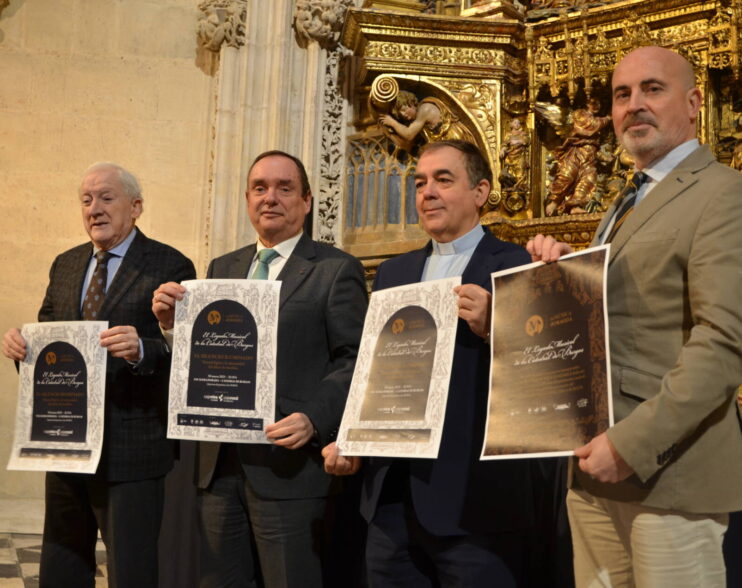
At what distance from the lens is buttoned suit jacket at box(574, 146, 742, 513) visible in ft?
5.70

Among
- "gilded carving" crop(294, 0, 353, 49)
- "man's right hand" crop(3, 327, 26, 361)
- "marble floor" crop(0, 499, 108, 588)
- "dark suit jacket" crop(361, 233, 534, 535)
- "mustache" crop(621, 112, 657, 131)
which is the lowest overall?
"marble floor" crop(0, 499, 108, 588)

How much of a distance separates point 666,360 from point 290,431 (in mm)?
1003

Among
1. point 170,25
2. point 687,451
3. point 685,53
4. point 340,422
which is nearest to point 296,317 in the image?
point 340,422

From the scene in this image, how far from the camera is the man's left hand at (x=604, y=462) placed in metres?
1.74

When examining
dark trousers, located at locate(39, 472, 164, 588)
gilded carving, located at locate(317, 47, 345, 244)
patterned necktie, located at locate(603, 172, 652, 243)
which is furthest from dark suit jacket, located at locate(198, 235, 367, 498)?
gilded carving, located at locate(317, 47, 345, 244)

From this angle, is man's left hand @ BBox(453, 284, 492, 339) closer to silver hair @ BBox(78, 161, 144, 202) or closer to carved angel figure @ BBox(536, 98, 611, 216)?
Answer: silver hair @ BBox(78, 161, 144, 202)

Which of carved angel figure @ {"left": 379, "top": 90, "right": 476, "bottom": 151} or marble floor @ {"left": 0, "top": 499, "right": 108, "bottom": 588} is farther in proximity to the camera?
carved angel figure @ {"left": 379, "top": 90, "right": 476, "bottom": 151}

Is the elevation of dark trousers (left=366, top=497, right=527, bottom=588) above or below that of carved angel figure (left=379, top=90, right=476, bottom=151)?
below

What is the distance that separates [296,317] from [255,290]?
150 mm

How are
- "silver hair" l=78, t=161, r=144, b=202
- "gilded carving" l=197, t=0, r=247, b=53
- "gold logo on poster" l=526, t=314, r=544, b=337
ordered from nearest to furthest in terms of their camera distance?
"gold logo on poster" l=526, t=314, r=544, b=337
"silver hair" l=78, t=161, r=144, b=202
"gilded carving" l=197, t=0, r=247, b=53

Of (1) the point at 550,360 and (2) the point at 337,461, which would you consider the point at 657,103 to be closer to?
(1) the point at 550,360

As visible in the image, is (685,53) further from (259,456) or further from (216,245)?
(259,456)

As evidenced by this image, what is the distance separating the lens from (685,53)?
516 cm

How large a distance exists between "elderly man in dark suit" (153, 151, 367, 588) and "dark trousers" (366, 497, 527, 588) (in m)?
0.26
